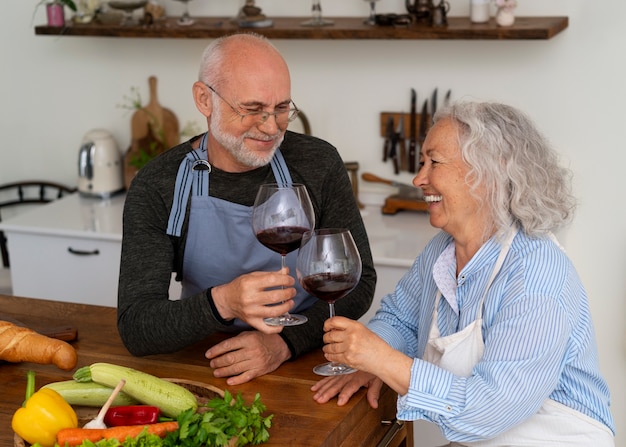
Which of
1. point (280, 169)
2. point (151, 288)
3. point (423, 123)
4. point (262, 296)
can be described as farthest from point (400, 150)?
point (262, 296)

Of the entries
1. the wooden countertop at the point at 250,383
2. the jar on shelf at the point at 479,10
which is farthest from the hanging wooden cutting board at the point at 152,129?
the wooden countertop at the point at 250,383

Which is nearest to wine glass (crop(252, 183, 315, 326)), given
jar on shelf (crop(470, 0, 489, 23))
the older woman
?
the older woman

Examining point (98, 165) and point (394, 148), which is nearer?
point (394, 148)

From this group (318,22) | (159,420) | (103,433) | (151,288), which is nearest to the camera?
(103,433)

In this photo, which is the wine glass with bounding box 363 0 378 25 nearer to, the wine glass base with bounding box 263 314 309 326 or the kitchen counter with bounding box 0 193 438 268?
the kitchen counter with bounding box 0 193 438 268

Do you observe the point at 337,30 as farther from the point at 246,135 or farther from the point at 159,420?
the point at 159,420

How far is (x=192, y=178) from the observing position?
224 cm

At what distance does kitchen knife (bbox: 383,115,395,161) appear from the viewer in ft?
11.8

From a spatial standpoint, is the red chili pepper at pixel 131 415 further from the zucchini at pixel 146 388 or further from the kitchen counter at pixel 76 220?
the kitchen counter at pixel 76 220

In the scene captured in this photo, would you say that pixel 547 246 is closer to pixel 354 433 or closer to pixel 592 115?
pixel 354 433

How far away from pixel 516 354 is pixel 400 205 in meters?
1.93

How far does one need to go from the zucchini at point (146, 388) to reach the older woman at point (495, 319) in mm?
274

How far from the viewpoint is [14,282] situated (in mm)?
3723

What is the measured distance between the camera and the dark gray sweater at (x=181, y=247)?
1938 mm
